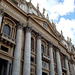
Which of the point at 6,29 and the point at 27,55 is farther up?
the point at 6,29

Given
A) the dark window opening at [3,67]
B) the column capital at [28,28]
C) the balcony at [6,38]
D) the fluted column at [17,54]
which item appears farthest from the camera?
the column capital at [28,28]

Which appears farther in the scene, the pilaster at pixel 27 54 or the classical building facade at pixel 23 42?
the pilaster at pixel 27 54

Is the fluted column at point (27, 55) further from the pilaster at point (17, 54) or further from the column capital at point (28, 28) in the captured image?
the pilaster at point (17, 54)

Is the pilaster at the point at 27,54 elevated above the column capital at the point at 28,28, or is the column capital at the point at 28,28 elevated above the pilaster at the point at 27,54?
the column capital at the point at 28,28

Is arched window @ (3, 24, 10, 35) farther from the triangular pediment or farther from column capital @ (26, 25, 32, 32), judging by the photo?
the triangular pediment

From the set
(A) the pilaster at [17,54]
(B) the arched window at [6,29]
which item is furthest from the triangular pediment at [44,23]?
(B) the arched window at [6,29]

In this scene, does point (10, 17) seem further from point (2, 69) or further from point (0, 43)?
point (2, 69)

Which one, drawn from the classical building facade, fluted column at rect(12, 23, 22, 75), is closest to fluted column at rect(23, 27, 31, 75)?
the classical building facade

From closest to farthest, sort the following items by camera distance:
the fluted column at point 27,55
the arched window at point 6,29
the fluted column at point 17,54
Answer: the fluted column at point 17,54
the fluted column at point 27,55
the arched window at point 6,29

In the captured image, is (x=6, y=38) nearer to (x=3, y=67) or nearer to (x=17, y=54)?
(x=17, y=54)

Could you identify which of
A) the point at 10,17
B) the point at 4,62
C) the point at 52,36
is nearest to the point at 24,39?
the point at 10,17

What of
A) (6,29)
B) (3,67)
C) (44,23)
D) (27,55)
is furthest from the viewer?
(44,23)

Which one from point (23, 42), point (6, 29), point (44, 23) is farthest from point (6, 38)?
point (44, 23)

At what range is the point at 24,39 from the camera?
1891 cm
